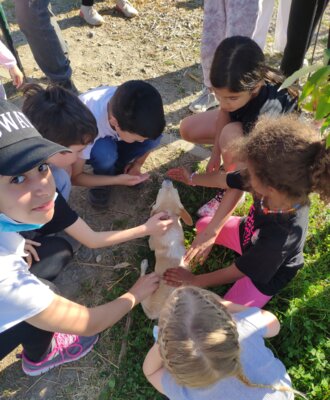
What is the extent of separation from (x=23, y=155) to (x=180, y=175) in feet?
5.94

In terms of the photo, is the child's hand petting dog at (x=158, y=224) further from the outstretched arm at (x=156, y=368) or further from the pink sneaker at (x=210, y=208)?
the outstretched arm at (x=156, y=368)

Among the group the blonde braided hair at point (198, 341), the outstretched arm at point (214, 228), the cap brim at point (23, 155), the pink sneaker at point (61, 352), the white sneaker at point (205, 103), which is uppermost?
the cap brim at point (23, 155)

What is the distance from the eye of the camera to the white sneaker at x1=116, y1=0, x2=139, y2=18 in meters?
4.91

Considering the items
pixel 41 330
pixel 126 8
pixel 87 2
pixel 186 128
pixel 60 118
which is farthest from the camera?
pixel 126 8

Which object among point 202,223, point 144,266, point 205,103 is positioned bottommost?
point 144,266

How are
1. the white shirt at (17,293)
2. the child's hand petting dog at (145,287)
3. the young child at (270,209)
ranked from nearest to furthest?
1. the white shirt at (17,293)
2. the young child at (270,209)
3. the child's hand petting dog at (145,287)

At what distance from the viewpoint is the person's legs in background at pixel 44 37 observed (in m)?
3.41

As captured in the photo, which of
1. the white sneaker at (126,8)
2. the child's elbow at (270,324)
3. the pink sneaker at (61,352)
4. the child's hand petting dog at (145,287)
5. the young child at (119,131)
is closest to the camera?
the child's elbow at (270,324)

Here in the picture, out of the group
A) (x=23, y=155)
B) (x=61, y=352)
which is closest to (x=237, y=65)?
(x=23, y=155)

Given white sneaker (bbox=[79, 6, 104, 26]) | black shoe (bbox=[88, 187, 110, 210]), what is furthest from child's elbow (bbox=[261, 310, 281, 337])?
white sneaker (bbox=[79, 6, 104, 26])

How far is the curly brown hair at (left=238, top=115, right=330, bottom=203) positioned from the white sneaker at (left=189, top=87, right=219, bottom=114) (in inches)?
78.1

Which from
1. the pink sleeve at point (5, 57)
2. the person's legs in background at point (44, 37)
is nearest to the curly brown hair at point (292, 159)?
the pink sleeve at point (5, 57)

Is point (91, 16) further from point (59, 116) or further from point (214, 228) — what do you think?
point (214, 228)

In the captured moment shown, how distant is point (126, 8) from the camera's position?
4922 millimetres
